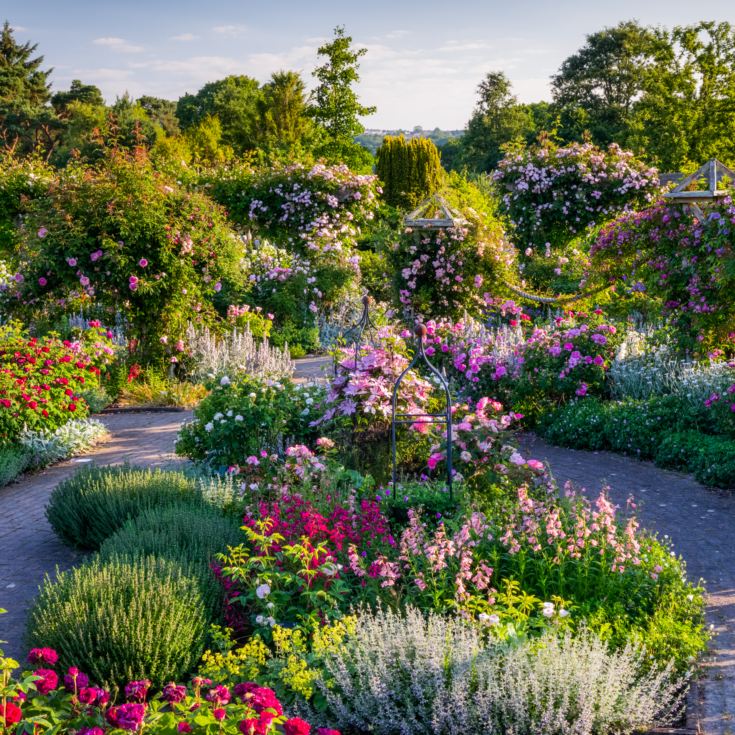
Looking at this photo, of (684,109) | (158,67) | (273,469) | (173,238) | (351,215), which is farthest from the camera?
(684,109)

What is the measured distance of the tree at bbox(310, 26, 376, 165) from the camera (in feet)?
75.2

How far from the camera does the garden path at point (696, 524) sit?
3307 millimetres

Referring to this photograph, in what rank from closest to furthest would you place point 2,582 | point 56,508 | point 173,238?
point 2,582 → point 56,508 → point 173,238

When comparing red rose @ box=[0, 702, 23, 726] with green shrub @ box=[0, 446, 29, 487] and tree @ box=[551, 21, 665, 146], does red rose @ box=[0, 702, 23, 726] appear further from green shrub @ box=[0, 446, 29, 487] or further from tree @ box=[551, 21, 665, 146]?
tree @ box=[551, 21, 665, 146]

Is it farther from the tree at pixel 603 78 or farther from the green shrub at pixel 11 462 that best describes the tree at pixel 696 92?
the green shrub at pixel 11 462

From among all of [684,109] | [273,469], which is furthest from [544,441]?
[684,109]

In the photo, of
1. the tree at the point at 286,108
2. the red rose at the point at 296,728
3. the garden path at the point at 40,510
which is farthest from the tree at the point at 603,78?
the red rose at the point at 296,728

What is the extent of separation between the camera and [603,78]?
119ft

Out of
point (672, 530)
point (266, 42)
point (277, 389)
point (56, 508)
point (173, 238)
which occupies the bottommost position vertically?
point (672, 530)

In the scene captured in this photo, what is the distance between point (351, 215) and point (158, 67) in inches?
175

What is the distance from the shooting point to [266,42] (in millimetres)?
9031

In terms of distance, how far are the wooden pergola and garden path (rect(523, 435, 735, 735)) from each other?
280 centimetres

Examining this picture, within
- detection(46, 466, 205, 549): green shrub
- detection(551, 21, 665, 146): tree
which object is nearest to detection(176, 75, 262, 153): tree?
detection(551, 21, 665, 146): tree

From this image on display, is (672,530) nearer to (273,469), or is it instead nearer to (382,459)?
(382,459)
